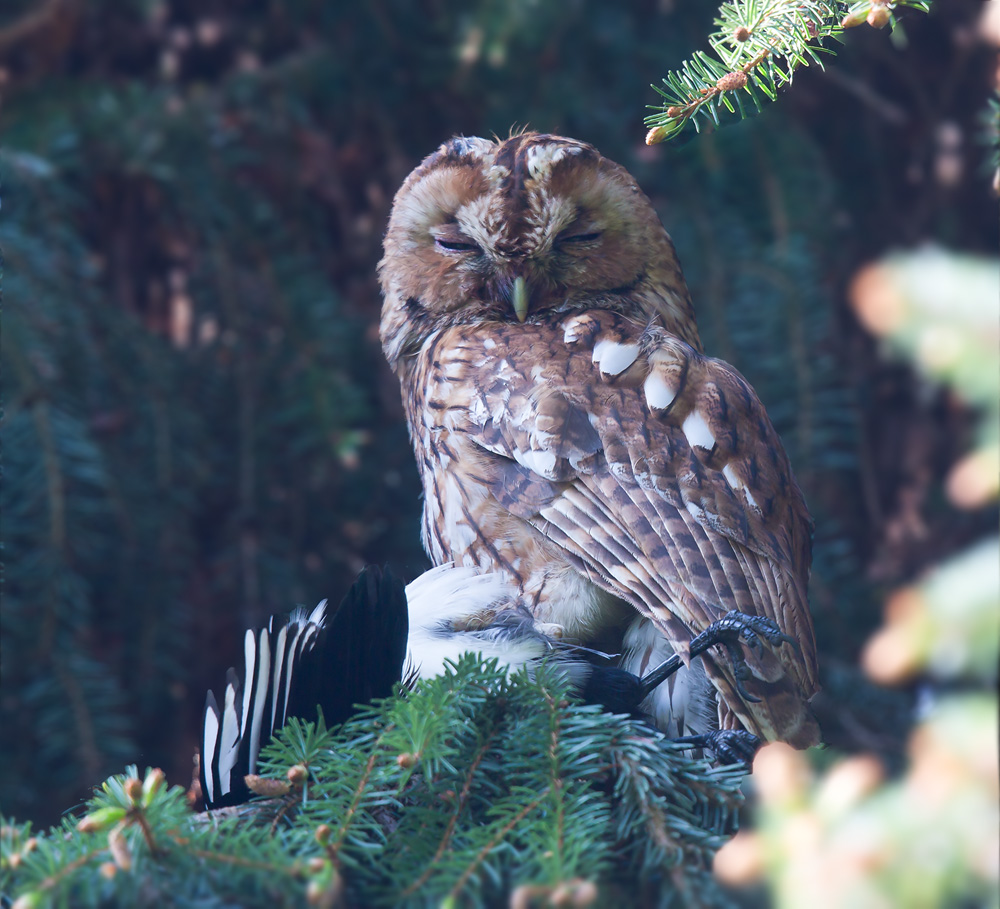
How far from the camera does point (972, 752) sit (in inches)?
14.8

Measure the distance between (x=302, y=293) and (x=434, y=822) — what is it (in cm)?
125

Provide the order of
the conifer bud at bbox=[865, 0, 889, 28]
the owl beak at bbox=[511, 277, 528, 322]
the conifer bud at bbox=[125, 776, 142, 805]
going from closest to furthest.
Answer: the conifer bud at bbox=[125, 776, 142, 805], the conifer bud at bbox=[865, 0, 889, 28], the owl beak at bbox=[511, 277, 528, 322]

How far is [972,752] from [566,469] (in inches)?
27.2

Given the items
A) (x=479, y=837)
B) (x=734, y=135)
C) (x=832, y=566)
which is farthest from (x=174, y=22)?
(x=479, y=837)

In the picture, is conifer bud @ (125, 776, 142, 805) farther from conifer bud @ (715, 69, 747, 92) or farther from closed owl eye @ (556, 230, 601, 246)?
closed owl eye @ (556, 230, 601, 246)

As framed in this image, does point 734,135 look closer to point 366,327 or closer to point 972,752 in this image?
point 366,327

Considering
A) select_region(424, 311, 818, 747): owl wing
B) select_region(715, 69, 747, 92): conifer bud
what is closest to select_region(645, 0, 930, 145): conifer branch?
select_region(715, 69, 747, 92): conifer bud

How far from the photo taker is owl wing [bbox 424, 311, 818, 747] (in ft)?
3.10

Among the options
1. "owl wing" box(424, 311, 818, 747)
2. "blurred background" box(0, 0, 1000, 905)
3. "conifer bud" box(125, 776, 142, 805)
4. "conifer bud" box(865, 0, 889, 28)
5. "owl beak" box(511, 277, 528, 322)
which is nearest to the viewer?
"conifer bud" box(125, 776, 142, 805)

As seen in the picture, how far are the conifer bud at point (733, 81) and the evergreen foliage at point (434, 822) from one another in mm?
498

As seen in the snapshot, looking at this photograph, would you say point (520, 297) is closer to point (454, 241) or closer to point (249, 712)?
point (454, 241)

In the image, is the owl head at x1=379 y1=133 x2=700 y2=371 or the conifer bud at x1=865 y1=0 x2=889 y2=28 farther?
the owl head at x1=379 y1=133 x2=700 y2=371

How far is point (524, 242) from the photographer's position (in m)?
1.20

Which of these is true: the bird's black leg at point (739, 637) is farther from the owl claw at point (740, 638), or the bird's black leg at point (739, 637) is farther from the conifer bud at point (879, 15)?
the conifer bud at point (879, 15)
